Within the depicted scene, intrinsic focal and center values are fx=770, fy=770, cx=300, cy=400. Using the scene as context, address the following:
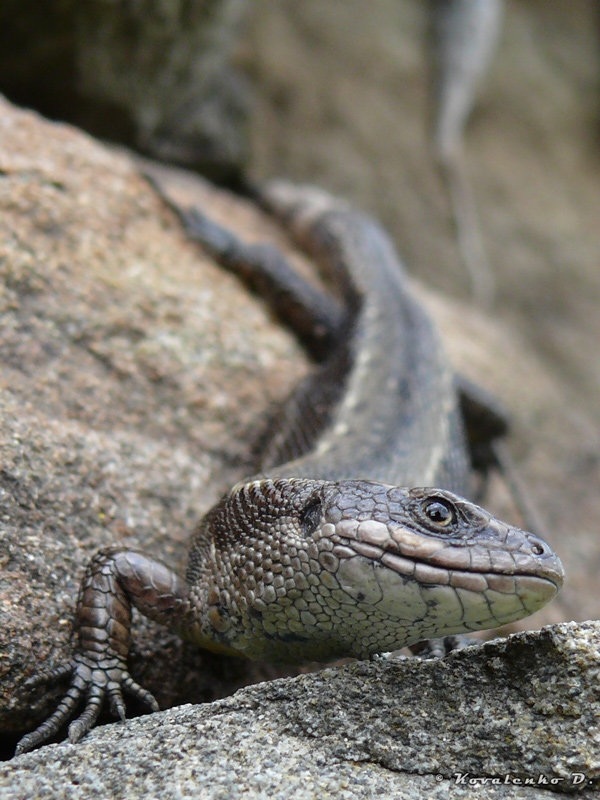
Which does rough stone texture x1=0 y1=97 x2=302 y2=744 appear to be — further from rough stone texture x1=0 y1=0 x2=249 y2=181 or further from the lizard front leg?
rough stone texture x1=0 y1=0 x2=249 y2=181

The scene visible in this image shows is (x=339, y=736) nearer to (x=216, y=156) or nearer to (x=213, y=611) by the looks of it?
(x=213, y=611)

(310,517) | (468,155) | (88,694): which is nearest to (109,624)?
(88,694)

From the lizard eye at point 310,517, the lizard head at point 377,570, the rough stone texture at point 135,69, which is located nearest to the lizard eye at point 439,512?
the lizard head at point 377,570

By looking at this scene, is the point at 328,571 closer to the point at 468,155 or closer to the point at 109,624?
the point at 109,624

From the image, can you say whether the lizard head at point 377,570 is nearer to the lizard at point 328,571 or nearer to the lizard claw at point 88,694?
the lizard at point 328,571

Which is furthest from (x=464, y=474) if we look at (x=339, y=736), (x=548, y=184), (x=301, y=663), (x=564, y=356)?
(x=548, y=184)

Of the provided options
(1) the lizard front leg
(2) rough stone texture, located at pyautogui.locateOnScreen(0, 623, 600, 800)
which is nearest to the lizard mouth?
(2) rough stone texture, located at pyautogui.locateOnScreen(0, 623, 600, 800)
